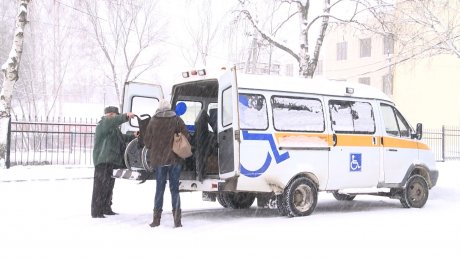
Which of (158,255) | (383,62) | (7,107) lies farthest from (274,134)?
(383,62)

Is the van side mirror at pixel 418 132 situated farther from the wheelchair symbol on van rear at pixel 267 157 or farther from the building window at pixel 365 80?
the building window at pixel 365 80

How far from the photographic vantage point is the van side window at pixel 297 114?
909 centimetres

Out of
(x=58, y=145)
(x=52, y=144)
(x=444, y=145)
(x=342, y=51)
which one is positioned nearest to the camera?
(x=52, y=144)

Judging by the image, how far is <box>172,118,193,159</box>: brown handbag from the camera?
317 inches

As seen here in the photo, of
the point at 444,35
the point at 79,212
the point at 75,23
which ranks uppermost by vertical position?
the point at 75,23

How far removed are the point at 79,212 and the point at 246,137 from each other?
3.46m

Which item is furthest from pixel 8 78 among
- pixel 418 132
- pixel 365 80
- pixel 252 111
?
pixel 365 80

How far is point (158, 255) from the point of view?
626 centimetres

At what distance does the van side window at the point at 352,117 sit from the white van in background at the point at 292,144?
0.06 ft

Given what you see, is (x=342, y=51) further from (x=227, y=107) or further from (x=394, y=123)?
(x=227, y=107)

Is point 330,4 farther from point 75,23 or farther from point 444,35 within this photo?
point 75,23

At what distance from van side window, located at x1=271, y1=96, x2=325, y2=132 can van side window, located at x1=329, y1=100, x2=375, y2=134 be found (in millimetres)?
339

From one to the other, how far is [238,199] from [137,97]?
108 inches

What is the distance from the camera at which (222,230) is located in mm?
7961
